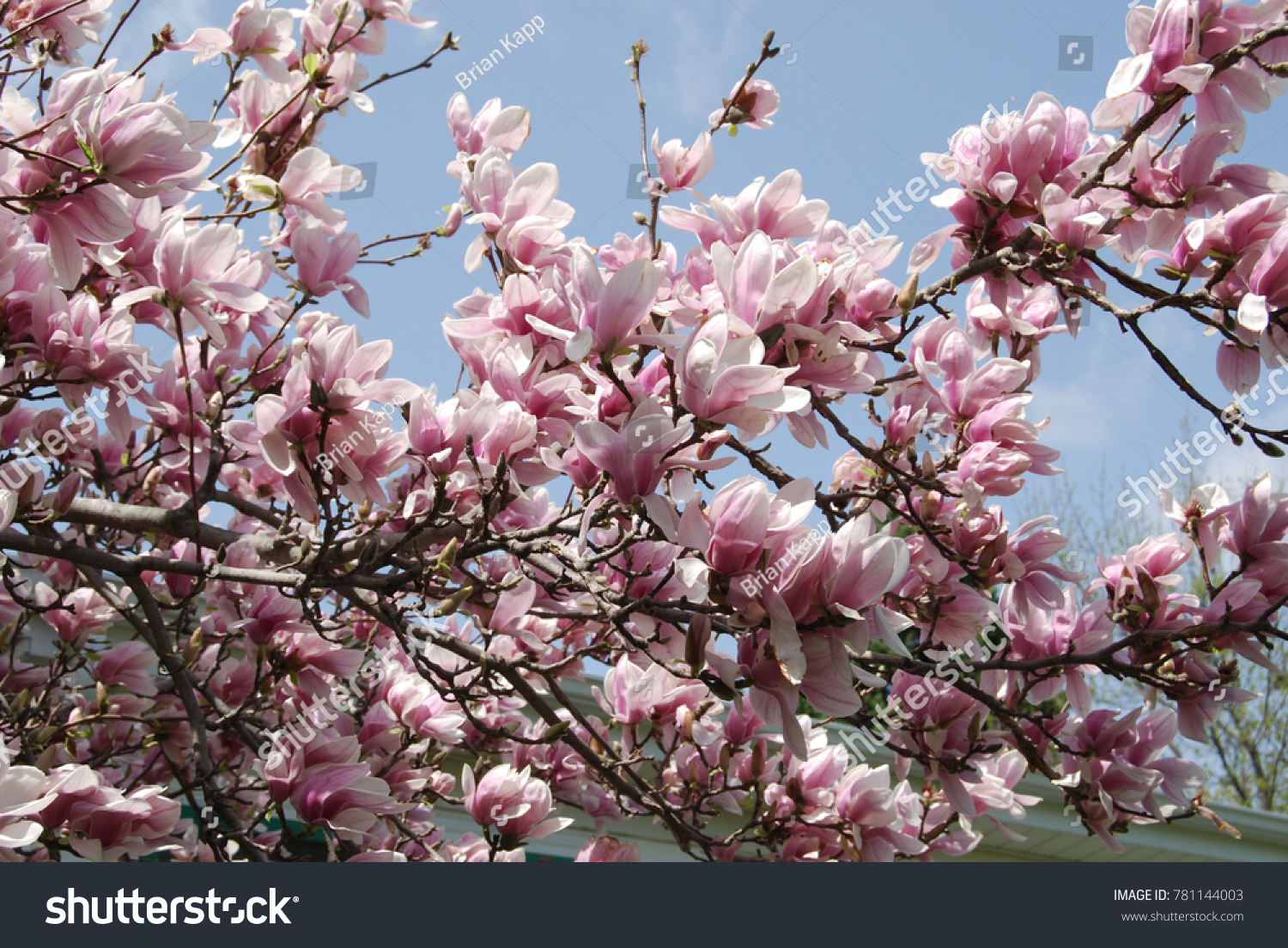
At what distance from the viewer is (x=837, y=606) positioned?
1062 millimetres

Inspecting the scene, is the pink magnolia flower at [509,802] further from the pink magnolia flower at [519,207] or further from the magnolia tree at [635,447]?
the pink magnolia flower at [519,207]

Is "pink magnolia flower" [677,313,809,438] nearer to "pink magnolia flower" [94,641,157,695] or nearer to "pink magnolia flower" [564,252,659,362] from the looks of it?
"pink magnolia flower" [564,252,659,362]

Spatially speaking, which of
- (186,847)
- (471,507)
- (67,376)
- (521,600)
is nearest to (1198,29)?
(471,507)

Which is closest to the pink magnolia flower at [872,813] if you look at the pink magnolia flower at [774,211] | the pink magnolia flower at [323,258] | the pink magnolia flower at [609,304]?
the pink magnolia flower at [774,211]

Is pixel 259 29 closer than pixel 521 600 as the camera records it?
No

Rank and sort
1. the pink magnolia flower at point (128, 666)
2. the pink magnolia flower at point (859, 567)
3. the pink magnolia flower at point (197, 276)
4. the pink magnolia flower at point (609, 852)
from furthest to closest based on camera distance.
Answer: the pink magnolia flower at point (609, 852) → the pink magnolia flower at point (128, 666) → the pink magnolia flower at point (197, 276) → the pink magnolia flower at point (859, 567)

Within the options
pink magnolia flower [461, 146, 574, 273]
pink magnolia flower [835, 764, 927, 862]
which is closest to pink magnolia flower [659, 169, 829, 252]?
pink magnolia flower [461, 146, 574, 273]

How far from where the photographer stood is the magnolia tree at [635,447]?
123 cm

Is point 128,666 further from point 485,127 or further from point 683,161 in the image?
point 683,161

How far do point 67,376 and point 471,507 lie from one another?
2.33 ft

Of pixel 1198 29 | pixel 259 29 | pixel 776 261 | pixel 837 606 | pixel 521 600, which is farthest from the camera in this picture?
pixel 259 29

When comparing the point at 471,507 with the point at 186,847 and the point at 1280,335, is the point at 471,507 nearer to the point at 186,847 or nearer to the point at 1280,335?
the point at 1280,335

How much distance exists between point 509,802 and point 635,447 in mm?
1404

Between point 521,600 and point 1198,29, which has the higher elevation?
point 1198,29
